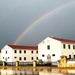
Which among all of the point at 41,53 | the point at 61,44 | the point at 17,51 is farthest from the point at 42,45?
the point at 17,51

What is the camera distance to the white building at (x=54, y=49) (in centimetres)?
6141

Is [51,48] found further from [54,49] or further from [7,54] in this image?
[7,54]

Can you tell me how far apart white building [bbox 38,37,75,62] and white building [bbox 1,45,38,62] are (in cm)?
1653

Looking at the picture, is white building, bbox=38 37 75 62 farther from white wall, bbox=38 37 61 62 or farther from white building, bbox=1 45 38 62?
white building, bbox=1 45 38 62

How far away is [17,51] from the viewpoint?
80.5 m

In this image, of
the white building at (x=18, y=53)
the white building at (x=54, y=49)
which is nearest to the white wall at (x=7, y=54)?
the white building at (x=18, y=53)

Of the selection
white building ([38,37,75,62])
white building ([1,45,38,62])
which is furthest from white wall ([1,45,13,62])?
white building ([38,37,75,62])

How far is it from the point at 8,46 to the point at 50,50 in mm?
23792

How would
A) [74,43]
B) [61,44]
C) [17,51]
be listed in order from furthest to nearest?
[17,51]
[74,43]
[61,44]

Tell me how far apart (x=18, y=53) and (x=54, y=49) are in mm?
21998

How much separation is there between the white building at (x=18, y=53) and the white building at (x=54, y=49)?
54.2ft

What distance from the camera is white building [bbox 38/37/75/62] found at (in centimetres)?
6141

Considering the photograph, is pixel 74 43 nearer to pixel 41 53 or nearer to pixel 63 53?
pixel 63 53

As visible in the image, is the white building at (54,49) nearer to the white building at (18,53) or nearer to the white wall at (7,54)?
the white building at (18,53)
